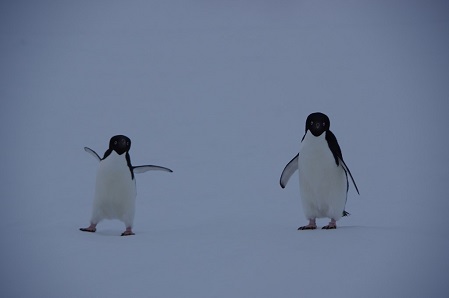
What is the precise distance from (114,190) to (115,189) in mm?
15

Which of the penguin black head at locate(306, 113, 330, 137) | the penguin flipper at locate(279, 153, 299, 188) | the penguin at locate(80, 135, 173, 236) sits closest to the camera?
the penguin black head at locate(306, 113, 330, 137)

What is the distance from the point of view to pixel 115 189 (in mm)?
6297

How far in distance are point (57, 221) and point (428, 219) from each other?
4.03m

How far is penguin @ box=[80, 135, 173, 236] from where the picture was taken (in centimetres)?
629

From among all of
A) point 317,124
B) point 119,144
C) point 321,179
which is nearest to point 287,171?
point 321,179

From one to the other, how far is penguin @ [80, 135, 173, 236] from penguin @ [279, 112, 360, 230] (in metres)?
1.69

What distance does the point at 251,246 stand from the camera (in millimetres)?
5562

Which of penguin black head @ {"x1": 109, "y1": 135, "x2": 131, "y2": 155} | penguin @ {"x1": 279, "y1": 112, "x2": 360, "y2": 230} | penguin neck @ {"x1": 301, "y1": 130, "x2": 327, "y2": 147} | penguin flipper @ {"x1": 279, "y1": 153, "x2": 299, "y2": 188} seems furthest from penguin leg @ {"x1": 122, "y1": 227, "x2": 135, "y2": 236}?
penguin neck @ {"x1": 301, "y1": 130, "x2": 327, "y2": 147}

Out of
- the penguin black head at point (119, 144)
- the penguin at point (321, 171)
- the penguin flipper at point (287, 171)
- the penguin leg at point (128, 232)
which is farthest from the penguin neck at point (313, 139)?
the penguin leg at point (128, 232)

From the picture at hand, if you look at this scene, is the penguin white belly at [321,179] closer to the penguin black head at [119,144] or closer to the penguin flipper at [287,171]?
the penguin flipper at [287,171]

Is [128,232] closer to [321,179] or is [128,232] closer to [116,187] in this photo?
[116,187]

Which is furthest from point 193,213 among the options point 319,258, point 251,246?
point 319,258

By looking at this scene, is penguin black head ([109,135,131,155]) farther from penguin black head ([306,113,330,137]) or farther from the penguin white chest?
penguin black head ([306,113,330,137])

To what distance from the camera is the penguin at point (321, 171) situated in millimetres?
5969
